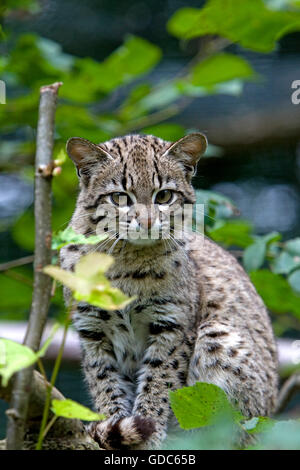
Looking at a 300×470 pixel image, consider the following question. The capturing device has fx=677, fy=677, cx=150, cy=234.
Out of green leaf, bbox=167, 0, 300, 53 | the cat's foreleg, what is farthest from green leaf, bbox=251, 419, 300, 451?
green leaf, bbox=167, 0, 300, 53

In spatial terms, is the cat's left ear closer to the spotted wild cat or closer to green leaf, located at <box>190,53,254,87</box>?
the spotted wild cat

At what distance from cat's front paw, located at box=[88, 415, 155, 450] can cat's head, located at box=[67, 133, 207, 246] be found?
2.90ft

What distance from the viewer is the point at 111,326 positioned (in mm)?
3465

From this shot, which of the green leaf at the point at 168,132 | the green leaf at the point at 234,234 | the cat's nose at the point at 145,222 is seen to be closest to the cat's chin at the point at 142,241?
the cat's nose at the point at 145,222

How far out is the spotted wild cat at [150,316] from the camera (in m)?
3.38

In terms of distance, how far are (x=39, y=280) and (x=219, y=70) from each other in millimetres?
3201

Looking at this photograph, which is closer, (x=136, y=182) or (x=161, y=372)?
(x=136, y=182)

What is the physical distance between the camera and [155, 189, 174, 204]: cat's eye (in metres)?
3.38

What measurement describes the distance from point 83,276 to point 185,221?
1977 millimetres

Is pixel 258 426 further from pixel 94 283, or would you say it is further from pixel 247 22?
pixel 247 22

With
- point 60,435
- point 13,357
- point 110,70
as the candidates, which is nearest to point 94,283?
point 13,357

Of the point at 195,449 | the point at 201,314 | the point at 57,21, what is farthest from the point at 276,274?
the point at 57,21

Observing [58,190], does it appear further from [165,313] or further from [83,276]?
[83,276]

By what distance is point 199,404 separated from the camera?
6.58 feet
